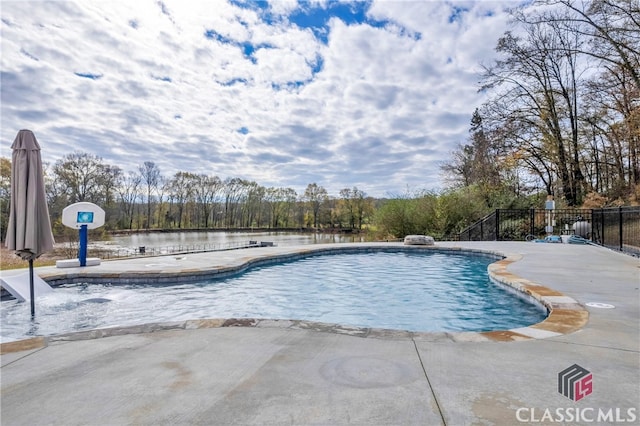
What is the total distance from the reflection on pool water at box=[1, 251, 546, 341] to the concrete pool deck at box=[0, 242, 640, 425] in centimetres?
128

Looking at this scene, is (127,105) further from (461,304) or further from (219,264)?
(461,304)

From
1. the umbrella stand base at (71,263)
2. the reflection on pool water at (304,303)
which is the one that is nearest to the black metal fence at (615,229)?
the reflection on pool water at (304,303)

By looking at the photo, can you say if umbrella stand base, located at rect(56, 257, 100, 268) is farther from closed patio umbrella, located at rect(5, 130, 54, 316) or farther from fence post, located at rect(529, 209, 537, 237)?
fence post, located at rect(529, 209, 537, 237)

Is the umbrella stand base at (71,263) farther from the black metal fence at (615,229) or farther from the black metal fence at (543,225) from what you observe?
the black metal fence at (543,225)

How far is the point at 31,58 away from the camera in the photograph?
8.01 metres

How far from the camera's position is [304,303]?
5234 millimetres

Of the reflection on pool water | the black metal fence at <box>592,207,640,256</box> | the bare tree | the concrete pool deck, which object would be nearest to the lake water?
the bare tree

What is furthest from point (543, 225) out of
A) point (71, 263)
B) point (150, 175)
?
point (150, 175)

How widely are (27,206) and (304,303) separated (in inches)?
144

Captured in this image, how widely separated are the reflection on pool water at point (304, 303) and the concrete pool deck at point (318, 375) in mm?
1277

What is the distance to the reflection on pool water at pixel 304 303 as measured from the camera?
412cm

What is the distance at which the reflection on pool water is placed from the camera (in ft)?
13.5

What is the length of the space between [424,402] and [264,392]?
818 millimetres

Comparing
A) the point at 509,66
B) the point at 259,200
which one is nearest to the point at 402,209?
the point at 509,66
